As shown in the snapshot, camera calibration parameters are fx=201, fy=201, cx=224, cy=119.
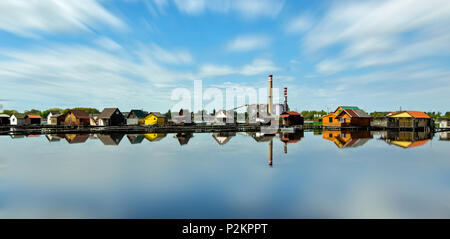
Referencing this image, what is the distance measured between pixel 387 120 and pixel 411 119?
4.81 metres

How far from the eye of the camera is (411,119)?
50.5 metres

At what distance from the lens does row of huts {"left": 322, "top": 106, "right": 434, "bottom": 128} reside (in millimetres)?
50434

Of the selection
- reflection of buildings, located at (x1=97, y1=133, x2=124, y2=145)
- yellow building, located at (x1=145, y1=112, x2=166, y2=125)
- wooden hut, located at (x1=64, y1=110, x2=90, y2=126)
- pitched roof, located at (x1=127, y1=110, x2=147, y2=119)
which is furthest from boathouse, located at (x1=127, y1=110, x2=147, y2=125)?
reflection of buildings, located at (x1=97, y1=133, x2=124, y2=145)

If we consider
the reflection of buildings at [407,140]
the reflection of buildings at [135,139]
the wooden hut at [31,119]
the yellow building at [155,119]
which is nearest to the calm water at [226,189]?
the reflection of buildings at [407,140]

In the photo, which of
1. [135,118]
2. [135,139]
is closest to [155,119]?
[135,118]

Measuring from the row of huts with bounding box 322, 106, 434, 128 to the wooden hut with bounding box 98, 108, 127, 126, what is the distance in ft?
214

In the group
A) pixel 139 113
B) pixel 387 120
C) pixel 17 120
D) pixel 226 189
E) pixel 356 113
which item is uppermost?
pixel 139 113

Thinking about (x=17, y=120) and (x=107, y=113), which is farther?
(x=17, y=120)

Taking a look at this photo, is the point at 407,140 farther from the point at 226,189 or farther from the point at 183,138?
the point at 183,138

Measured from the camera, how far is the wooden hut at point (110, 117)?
62.2 metres

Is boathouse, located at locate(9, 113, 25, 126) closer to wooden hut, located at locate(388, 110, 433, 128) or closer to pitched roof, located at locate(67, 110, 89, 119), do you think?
pitched roof, located at locate(67, 110, 89, 119)

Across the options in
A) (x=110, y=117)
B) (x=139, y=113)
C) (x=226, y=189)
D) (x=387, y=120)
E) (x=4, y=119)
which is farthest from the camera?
(x=139, y=113)

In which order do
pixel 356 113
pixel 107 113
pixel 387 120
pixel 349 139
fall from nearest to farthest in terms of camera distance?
pixel 349 139
pixel 356 113
pixel 387 120
pixel 107 113

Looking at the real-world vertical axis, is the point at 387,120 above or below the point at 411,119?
below
